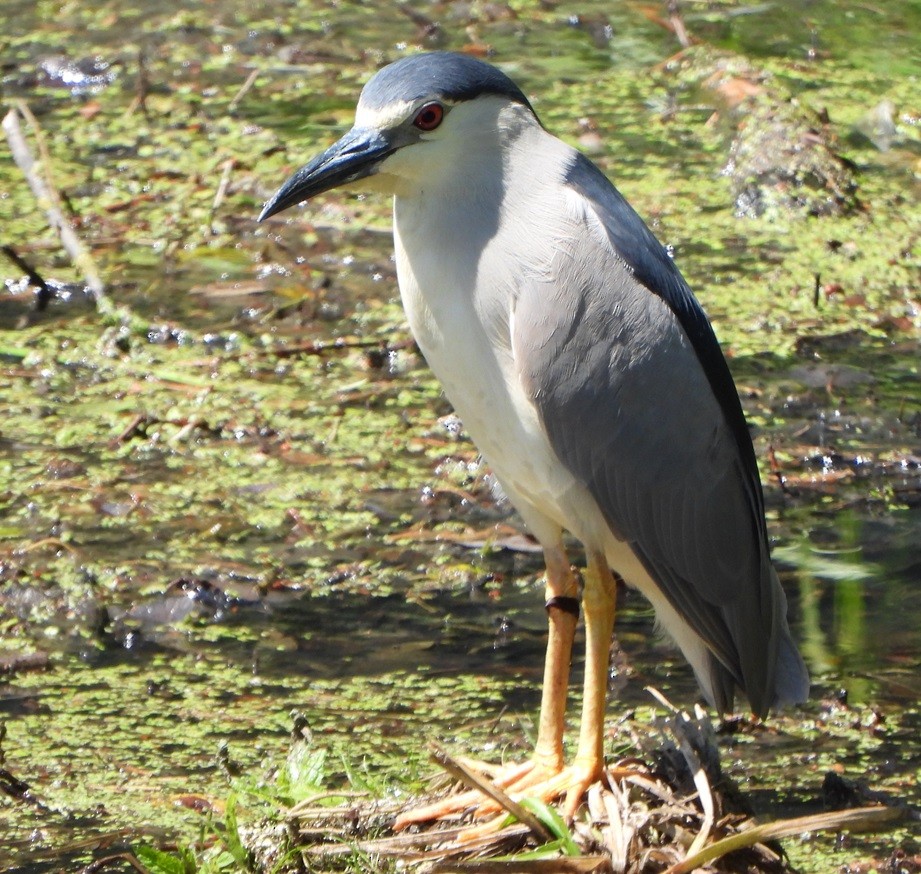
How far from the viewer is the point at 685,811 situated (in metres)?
3.68

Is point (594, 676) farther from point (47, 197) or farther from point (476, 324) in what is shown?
point (47, 197)

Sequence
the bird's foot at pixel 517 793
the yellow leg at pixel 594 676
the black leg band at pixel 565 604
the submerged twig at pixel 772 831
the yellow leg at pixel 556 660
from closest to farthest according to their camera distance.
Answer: the submerged twig at pixel 772 831, the bird's foot at pixel 517 793, the yellow leg at pixel 594 676, the yellow leg at pixel 556 660, the black leg band at pixel 565 604

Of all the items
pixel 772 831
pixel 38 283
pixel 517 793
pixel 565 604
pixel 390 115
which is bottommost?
pixel 517 793

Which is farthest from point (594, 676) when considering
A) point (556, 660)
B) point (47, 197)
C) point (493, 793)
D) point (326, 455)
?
point (47, 197)

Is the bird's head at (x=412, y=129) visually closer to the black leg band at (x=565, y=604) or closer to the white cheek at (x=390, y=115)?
the white cheek at (x=390, y=115)

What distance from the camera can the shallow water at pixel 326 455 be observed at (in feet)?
15.1

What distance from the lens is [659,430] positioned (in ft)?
13.5

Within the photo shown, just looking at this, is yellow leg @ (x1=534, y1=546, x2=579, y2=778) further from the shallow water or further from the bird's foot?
the shallow water

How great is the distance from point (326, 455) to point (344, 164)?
8.03ft

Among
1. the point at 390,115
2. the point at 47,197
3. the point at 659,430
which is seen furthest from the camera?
the point at 47,197

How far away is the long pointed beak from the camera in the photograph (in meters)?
3.83

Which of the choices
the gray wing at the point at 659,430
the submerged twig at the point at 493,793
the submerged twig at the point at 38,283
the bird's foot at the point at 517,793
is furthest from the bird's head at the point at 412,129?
the submerged twig at the point at 38,283

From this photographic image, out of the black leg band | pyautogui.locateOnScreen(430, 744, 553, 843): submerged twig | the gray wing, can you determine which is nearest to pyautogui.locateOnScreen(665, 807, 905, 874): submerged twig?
pyautogui.locateOnScreen(430, 744, 553, 843): submerged twig

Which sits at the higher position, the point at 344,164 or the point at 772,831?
the point at 344,164
